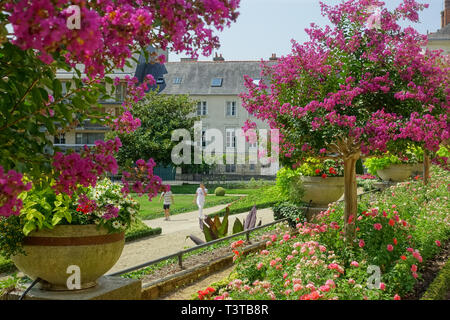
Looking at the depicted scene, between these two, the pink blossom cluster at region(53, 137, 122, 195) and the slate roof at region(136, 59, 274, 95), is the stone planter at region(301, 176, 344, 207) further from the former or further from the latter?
the slate roof at region(136, 59, 274, 95)

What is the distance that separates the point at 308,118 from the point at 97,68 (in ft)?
14.7

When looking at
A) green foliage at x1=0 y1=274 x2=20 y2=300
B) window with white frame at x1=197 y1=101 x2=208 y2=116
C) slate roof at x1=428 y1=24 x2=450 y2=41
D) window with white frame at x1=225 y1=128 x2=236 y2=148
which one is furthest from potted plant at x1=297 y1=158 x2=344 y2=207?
slate roof at x1=428 y1=24 x2=450 y2=41

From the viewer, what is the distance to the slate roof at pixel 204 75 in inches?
1631

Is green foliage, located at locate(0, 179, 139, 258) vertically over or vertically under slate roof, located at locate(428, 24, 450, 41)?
under

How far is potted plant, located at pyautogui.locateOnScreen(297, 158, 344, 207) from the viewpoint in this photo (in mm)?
9797

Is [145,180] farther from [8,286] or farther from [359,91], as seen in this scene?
[359,91]

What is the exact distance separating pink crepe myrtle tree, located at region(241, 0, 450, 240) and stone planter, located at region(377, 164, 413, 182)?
1140cm

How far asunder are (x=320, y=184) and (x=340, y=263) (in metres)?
4.68

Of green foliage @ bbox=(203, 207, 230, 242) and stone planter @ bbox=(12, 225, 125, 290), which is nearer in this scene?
stone planter @ bbox=(12, 225, 125, 290)

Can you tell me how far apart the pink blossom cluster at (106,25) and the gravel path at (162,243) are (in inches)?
235

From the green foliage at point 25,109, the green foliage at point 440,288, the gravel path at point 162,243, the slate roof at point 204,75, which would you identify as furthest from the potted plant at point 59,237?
the slate roof at point 204,75

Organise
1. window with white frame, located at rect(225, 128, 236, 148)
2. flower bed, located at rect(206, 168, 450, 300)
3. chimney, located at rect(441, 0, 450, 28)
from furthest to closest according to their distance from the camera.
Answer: window with white frame, located at rect(225, 128, 236, 148) < chimney, located at rect(441, 0, 450, 28) < flower bed, located at rect(206, 168, 450, 300)
